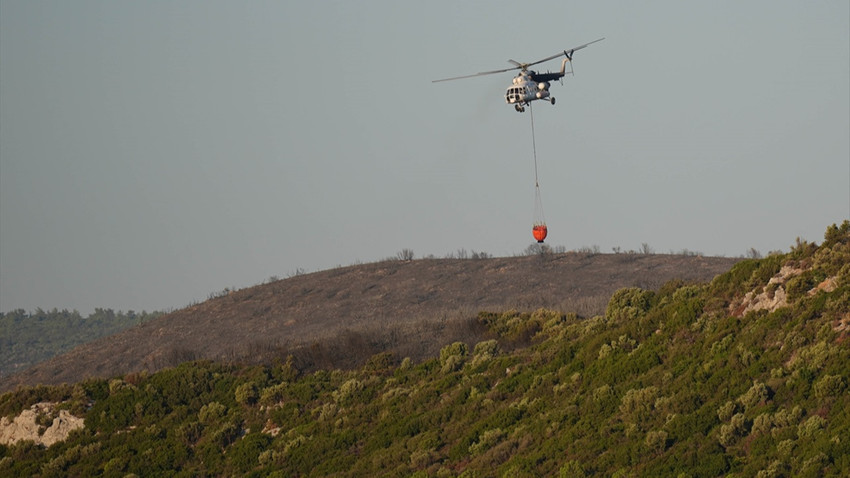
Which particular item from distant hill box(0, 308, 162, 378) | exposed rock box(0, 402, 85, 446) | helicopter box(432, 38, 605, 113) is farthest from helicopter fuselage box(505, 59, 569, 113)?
distant hill box(0, 308, 162, 378)

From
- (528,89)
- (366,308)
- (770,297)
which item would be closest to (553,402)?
(770,297)

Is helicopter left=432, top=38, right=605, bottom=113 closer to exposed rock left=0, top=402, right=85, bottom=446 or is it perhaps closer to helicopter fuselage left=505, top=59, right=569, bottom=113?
helicopter fuselage left=505, top=59, right=569, bottom=113

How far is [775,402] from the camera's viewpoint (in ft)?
96.7

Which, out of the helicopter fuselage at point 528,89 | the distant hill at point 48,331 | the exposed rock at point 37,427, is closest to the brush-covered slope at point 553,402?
the exposed rock at point 37,427

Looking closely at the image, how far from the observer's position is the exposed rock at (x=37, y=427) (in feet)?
146

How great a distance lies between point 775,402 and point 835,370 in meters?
1.73

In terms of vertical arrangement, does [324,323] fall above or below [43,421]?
above

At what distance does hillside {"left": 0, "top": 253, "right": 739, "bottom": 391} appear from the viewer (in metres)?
55.5

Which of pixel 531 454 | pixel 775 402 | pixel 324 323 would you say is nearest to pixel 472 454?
pixel 531 454

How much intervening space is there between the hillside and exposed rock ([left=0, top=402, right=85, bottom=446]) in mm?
10684

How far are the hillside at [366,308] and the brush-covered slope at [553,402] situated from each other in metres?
4.59

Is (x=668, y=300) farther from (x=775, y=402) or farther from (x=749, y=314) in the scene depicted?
(x=775, y=402)

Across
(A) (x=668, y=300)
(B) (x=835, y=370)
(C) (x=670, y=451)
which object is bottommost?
(C) (x=670, y=451)

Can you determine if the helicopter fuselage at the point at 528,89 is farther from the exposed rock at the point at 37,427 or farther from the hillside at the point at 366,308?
the exposed rock at the point at 37,427
